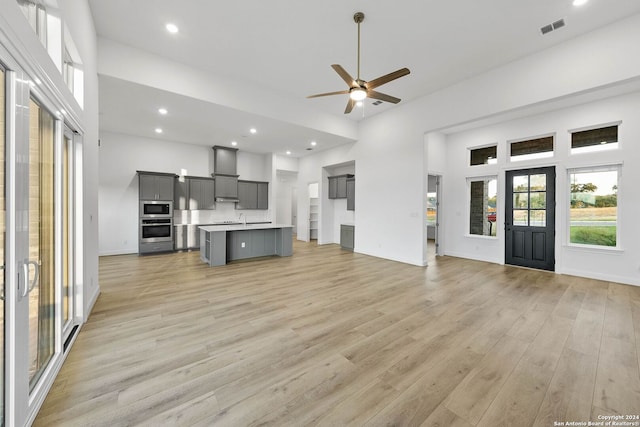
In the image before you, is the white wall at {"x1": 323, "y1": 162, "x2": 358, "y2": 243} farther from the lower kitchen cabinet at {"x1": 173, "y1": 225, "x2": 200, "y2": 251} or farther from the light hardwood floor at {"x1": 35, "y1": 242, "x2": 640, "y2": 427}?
the light hardwood floor at {"x1": 35, "y1": 242, "x2": 640, "y2": 427}

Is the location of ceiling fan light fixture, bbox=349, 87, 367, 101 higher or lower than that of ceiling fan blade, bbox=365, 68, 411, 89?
lower

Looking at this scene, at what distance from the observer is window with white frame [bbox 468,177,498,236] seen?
6.13m

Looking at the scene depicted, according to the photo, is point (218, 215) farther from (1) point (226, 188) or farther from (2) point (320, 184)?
(2) point (320, 184)

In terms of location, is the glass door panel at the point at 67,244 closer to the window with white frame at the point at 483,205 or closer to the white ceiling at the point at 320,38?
the white ceiling at the point at 320,38

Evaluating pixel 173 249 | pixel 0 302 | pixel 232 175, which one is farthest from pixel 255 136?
pixel 0 302

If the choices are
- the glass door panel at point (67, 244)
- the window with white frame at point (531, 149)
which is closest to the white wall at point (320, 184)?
the window with white frame at point (531, 149)

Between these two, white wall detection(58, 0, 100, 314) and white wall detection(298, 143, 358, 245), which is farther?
white wall detection(298, 143, 358, 245)

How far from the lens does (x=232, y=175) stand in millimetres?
7879

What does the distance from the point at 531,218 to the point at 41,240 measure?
770 centimetres

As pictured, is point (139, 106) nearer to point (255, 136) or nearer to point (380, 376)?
point (255, 136)

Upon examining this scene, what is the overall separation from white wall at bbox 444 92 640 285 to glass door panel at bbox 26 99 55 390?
747 cm

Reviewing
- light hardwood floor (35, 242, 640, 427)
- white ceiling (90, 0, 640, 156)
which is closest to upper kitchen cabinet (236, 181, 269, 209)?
white ceiling (90, 0, 640, 156)

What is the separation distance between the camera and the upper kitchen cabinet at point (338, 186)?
8.00m

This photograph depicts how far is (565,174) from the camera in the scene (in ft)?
16.3
